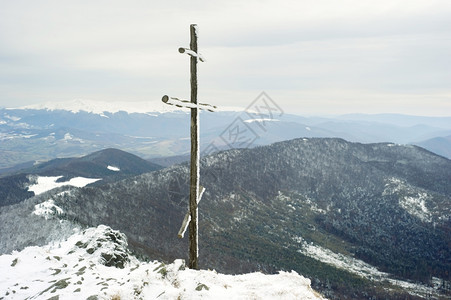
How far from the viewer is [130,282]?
19141 millimetres

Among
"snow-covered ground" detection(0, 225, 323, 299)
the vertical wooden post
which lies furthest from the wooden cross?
"snow-covered ground" detection(0, 225, 323, 299)

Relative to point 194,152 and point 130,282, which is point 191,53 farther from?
point 130,282

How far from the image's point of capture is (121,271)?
82.0 ft

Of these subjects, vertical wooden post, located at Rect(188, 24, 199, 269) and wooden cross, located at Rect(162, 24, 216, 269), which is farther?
vertical wooden post, located at Rect(188, 24, 199, 269)

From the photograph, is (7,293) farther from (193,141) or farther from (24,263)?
(193,141)

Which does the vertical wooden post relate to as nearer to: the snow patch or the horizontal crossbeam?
the horizontal crossbeam

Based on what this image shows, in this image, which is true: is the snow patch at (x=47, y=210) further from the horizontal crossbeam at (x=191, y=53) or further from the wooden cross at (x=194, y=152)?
the horizontal crossbeam at (x=191, y=53)

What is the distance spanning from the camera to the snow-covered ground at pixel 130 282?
54.8 feet

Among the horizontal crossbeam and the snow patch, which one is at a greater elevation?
the horizontal crossbeam

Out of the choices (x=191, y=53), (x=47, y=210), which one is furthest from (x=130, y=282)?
(x=47, y=210)

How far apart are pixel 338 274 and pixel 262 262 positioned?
169ft

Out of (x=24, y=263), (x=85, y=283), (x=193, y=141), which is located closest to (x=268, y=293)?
(x=193, y=141)

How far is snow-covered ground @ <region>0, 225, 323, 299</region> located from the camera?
16703 mm

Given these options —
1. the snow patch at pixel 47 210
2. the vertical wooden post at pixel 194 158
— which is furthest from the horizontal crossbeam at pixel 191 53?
the snow patch at pixel 47 210
